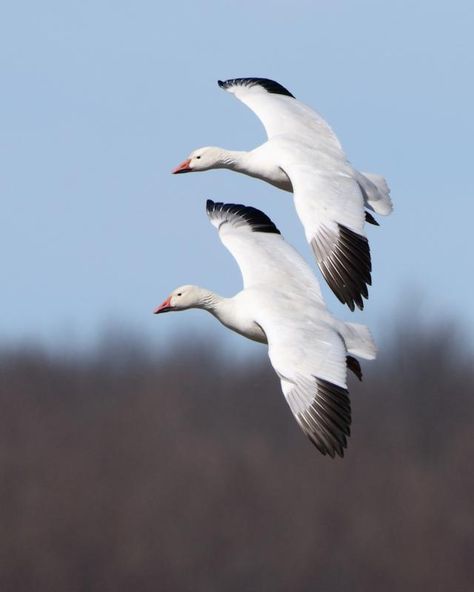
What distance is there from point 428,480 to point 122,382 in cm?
1056

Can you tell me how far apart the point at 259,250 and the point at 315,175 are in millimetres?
1293

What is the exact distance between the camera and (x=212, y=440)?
4675cm

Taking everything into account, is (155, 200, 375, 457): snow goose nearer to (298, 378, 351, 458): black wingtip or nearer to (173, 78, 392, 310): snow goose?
(298, 378, 351, 458): black wingtip

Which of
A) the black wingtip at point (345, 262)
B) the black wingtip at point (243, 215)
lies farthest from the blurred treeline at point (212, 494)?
the black wingtip at point (345, 262)

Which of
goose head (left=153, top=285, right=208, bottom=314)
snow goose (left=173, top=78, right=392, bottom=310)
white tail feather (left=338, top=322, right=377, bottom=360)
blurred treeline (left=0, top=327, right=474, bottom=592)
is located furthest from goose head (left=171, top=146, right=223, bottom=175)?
blurred treeline (left=0, top=327, right=474, bottom=592)

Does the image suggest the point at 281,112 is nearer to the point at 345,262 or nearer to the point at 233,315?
the point at 233,315

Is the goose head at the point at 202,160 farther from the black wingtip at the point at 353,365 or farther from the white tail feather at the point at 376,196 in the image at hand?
the black wingtip at the point at 353,365

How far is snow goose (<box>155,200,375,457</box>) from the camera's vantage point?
13.4 m

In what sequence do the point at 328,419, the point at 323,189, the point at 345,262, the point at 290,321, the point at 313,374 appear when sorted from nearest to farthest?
the point at 328,419, the point at 313,374, the point at 345,262, the point at 290,321, the point at 323,189

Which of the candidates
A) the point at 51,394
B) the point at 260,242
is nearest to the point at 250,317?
the point at 260,242

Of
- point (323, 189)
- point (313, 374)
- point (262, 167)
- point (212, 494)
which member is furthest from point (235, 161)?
point (212, 494)

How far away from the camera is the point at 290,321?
14.2 meters

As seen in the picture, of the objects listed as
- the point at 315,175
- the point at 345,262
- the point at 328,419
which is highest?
the point at 315,175

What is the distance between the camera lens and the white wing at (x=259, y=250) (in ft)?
50.0
